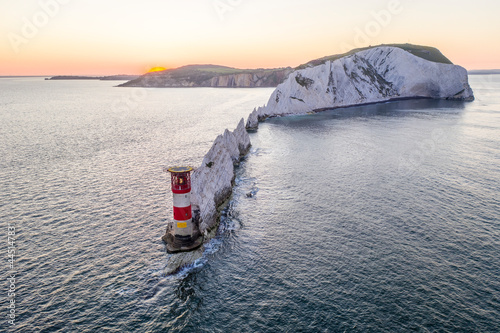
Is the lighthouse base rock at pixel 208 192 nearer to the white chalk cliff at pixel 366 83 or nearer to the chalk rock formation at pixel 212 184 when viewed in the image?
the chalk rock formation at pixel 212 184

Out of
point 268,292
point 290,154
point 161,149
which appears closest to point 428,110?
point 290,154

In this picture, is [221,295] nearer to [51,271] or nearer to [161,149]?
[51,271]

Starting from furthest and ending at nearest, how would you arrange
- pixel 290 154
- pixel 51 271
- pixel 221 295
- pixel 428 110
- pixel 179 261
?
pixel 428 110
pixel 290 154
pixel 179 261
pixel 51 271
pixel 221 295

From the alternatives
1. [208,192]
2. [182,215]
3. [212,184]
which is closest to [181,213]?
[182,215]

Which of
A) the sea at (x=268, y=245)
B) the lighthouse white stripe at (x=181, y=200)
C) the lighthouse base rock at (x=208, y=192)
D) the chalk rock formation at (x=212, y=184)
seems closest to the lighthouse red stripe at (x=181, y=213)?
the lighthouse white stripe at (x=181, y=200)

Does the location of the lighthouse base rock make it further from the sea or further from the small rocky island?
the small rocky island

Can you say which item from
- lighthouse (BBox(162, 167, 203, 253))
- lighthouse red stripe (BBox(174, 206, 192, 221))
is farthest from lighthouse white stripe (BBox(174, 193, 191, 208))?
lighthouse red stripe (BBox(174, 206, 192, 221))
